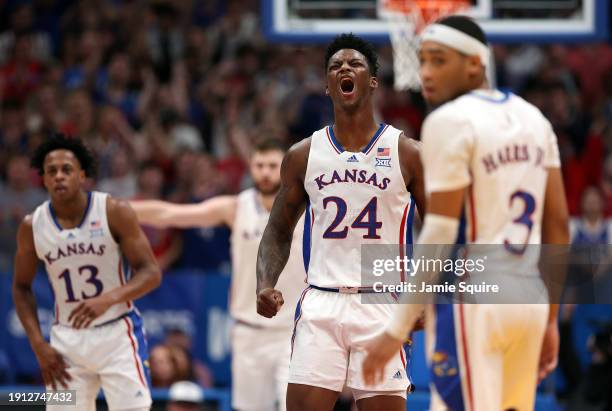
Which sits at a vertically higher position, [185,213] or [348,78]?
[348,78]

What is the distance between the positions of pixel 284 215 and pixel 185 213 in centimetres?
323

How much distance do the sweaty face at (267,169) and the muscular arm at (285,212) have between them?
3.07 m

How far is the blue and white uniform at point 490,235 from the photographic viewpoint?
15.9 feet

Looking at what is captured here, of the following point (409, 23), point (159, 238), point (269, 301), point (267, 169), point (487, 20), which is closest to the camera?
point (269, 301)

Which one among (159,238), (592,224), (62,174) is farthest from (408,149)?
(159,238)

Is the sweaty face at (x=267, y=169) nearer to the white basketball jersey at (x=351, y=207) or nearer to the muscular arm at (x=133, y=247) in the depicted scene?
the muscular arm at (x=133, y=247)

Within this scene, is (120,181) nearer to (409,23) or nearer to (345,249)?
(409,23)

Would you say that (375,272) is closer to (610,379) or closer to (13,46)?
(610,379)

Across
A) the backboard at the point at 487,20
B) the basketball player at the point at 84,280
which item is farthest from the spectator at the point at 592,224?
the basketball player at the point at 84,280

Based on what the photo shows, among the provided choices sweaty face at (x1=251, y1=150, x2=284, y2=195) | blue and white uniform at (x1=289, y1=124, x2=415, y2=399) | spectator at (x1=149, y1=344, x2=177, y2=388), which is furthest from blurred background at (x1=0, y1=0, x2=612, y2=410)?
blue and white uniform at (x1=289, y1=124, x2=415, y2=399)

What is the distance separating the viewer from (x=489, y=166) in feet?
16.0

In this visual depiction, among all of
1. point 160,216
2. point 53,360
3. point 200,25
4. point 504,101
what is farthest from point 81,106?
point 504,101

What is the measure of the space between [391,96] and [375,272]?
8234 mm

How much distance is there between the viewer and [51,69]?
15289 mm
